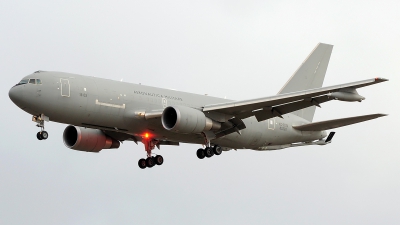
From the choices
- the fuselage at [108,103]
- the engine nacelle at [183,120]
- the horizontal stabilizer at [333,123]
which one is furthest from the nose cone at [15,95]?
the horizontal stabilizer at [333,123]

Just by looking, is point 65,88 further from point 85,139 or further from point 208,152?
point 208,152

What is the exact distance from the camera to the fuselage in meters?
45.7

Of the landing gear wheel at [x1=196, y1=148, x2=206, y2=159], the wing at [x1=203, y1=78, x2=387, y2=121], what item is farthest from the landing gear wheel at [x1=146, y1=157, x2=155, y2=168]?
the wing at [x1=203, y1=78, x2=387, y2=121]

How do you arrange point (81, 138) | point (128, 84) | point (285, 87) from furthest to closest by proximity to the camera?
point (285, 87), point (81, 138), point (128, 84)

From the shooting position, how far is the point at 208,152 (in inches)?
2040

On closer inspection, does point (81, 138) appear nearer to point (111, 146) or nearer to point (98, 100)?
point (111, 146)

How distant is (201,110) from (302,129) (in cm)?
925

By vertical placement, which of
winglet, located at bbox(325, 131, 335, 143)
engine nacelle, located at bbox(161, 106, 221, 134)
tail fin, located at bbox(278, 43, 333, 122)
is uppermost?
tail fin, located at bbox(278, 43, 333, 122)

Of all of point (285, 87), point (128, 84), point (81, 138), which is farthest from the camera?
point (285, 87)

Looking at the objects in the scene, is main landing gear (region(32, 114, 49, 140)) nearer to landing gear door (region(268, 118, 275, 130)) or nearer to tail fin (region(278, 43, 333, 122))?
landing gear door (region(268, 118, 275, 130))

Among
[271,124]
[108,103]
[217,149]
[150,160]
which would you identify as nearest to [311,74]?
[271,124]

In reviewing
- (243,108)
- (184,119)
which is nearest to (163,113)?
(184,119)

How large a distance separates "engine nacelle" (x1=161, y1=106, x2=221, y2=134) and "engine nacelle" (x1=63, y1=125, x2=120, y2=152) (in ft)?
25.6

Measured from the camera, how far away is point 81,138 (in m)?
53.2
